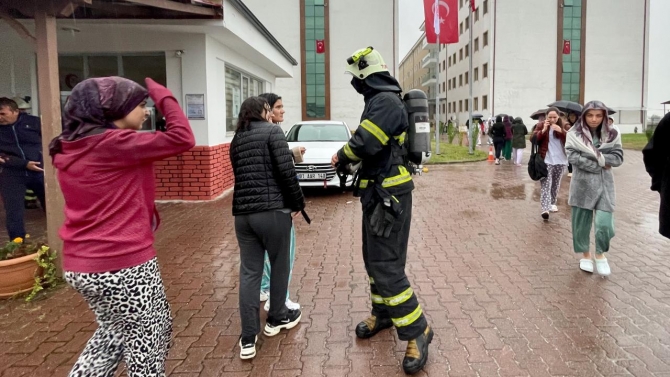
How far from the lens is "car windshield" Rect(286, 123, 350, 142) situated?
12.5 metres

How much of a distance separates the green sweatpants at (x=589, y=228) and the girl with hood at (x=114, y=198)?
4.30 metres

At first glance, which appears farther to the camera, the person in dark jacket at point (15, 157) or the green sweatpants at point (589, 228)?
the person in dark jacket at point (15, 157)

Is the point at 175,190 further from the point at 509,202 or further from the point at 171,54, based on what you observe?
the point at 509,202

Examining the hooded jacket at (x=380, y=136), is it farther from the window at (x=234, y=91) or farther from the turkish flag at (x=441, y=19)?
the turkish flag at (x=441, y=19)

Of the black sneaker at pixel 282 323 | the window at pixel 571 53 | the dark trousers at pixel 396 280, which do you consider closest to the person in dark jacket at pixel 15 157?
the black sneaker at pixel 282 323

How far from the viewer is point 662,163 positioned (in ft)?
10.5

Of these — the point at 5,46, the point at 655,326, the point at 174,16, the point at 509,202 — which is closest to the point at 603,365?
the point at 655,326

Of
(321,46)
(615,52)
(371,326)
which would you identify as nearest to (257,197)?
(371,326)

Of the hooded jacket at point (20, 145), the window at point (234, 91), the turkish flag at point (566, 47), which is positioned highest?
the turkish flag at point (566, 47)

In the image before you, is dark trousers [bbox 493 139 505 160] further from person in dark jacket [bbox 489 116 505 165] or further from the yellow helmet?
the yellow helmet

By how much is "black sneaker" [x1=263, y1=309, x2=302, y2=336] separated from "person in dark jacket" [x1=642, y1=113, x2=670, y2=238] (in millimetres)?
2647

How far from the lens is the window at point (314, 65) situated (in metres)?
36.2

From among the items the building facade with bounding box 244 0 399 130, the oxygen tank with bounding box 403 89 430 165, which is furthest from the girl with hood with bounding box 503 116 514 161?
the building facade with bounding box 244 0 399 130

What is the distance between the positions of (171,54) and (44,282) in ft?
18.8
